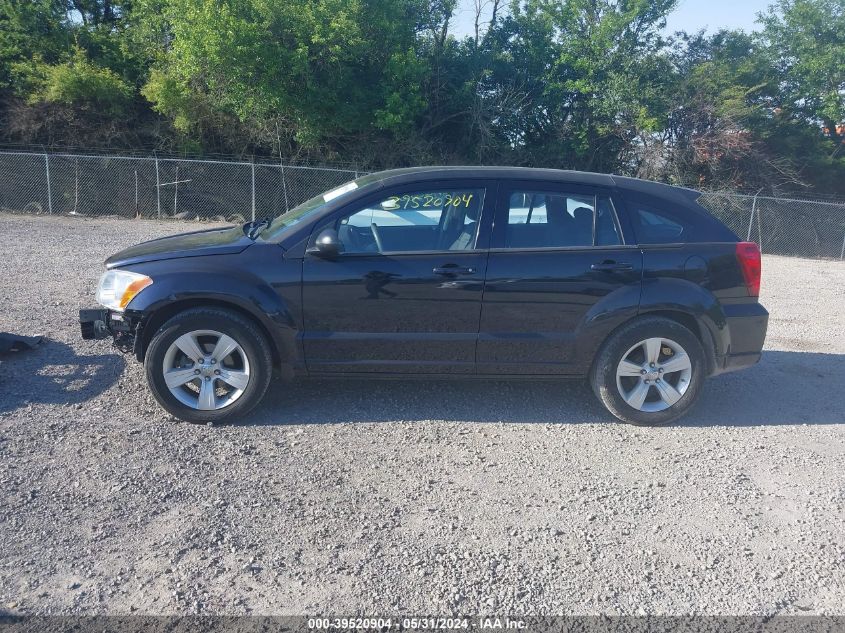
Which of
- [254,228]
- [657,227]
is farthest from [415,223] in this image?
[657,227]

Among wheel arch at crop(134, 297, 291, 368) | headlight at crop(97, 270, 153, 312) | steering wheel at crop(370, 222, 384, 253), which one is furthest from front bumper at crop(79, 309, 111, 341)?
steering wheel at crop(370, 222, 384, 253)

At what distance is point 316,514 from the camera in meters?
3.89

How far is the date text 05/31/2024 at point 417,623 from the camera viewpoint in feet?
9.93

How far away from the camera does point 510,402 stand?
18.6 feet

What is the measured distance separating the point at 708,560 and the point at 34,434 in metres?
4.11

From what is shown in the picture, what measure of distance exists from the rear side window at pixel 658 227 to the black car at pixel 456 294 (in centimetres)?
1

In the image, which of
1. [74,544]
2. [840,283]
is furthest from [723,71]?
[74,544]

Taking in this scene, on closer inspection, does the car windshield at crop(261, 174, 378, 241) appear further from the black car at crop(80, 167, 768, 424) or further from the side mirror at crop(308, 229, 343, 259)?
the side mirror at crop(308, 229, 343, 259)

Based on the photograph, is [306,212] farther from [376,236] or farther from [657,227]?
[657,227]

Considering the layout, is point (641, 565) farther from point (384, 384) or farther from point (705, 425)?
point (384, 384)

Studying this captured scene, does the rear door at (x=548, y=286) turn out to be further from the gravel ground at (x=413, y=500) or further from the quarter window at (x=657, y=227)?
the gravel ground at (x=413, y=500)

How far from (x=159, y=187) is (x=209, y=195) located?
1.32 m

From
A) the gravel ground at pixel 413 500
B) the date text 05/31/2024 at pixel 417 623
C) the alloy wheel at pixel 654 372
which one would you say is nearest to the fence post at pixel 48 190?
the gravel ground at pixel 413 500

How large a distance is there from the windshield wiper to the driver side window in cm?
75
